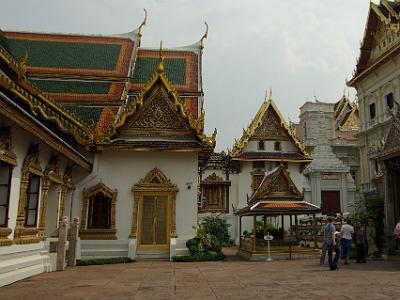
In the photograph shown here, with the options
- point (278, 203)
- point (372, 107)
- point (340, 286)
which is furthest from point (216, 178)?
point (340, 286)

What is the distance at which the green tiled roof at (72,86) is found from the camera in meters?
14.0

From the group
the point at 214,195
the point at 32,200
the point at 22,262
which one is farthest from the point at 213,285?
the point at 214,195

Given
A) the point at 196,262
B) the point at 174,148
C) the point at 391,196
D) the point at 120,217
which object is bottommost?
the point at 196,262

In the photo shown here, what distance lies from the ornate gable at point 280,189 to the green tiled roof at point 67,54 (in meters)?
7.54

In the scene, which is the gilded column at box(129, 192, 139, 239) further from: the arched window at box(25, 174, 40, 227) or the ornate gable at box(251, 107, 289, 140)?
the ornate gable at box(251, 107, 289, 140)

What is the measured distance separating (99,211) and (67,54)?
7.49 metres

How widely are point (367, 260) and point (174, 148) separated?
6.13 m

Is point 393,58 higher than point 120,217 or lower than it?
higher

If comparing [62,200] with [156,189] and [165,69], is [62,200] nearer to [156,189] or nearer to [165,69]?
[156,189]

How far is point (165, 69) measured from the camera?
639 inches

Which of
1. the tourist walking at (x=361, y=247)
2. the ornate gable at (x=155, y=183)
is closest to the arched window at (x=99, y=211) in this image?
the ornate gable at (x=155, y=183)

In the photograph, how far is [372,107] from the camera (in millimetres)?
27078

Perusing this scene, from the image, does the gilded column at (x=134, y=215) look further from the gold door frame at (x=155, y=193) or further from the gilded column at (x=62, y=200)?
the gilded column at (x=62, y=200)

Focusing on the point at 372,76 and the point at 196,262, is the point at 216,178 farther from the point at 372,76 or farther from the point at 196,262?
the point at 372,76
